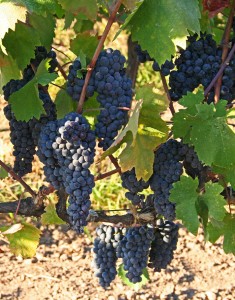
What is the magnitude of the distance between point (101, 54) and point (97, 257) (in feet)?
3.29

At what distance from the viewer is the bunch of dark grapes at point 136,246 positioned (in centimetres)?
217

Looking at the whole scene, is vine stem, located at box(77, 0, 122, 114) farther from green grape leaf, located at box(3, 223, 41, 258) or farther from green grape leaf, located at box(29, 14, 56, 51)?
green grape leaf, located at box(3, 223, 41, 258)

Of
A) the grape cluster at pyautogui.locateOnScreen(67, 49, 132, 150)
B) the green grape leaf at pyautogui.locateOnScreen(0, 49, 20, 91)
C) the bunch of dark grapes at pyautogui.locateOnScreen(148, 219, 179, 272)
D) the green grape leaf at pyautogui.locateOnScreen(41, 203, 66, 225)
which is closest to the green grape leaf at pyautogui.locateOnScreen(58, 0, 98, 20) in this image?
the grape cluster at pyautogui.locateOnScreen(67, 49, 132, 150)

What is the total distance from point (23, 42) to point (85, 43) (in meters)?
0.22

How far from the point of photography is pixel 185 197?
1.66 meters

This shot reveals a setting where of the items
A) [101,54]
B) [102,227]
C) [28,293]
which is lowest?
[28,293]

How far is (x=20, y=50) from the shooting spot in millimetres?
1711

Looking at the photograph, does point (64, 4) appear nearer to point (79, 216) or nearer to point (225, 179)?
point (79, 216)

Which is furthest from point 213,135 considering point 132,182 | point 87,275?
point 87,275

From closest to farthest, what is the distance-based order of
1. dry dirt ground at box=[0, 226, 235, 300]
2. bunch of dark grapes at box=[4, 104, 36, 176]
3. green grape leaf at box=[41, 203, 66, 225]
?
bunch of dark grapes at box=[4, 104, 36, 176], green grape leaf at box=[41, 203, 66, 225], dry dirt ground at box=[0, 226, 235, 300]

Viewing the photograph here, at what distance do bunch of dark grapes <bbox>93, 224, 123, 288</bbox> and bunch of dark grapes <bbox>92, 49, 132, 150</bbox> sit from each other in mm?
738

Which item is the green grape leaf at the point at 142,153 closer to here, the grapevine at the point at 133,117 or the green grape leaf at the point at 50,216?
the grapevine at the point at 133,117

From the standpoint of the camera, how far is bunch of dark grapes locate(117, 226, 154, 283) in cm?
217

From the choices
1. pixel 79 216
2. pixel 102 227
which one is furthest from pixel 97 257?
pixel 79 216
